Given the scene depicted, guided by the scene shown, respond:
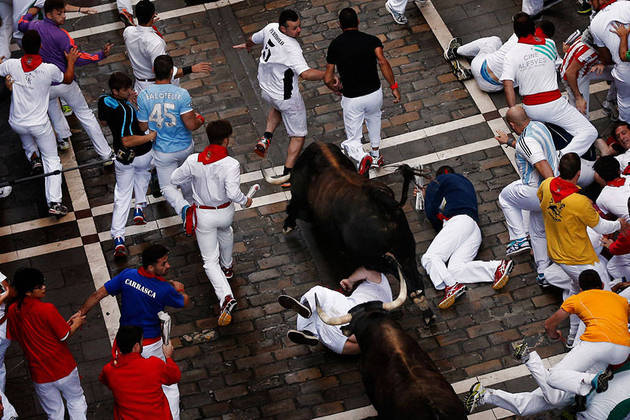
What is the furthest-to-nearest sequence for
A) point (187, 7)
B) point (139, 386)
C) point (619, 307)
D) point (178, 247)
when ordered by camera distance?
point (187, 7) → point (178, 247) → point (619, 307) → point (139, 386)

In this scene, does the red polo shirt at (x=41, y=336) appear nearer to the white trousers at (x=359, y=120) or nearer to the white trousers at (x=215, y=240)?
the white trousers at (x=215, y=240)

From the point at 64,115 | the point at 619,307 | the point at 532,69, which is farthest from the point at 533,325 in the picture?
the point at 64,115

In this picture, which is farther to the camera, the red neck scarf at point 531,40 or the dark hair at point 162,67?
the red neck scarf at point 531,40

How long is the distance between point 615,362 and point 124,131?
20.2ft

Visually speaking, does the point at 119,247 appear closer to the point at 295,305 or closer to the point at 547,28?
the point at 295,305

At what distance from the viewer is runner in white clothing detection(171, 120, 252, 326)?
1122cm

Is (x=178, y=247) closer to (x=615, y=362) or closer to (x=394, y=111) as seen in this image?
(x=394, y=111)

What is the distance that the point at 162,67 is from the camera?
12.0 meters

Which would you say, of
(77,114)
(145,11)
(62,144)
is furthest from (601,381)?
(62,144)

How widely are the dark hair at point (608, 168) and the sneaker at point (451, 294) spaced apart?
6.78ft

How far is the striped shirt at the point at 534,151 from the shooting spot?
A: 11.9 m

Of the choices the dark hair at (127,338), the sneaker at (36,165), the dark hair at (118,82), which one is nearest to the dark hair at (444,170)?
the dark hair at (118,82)

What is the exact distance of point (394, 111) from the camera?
14.4m

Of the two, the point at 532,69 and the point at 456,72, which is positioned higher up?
the point at 532,69
